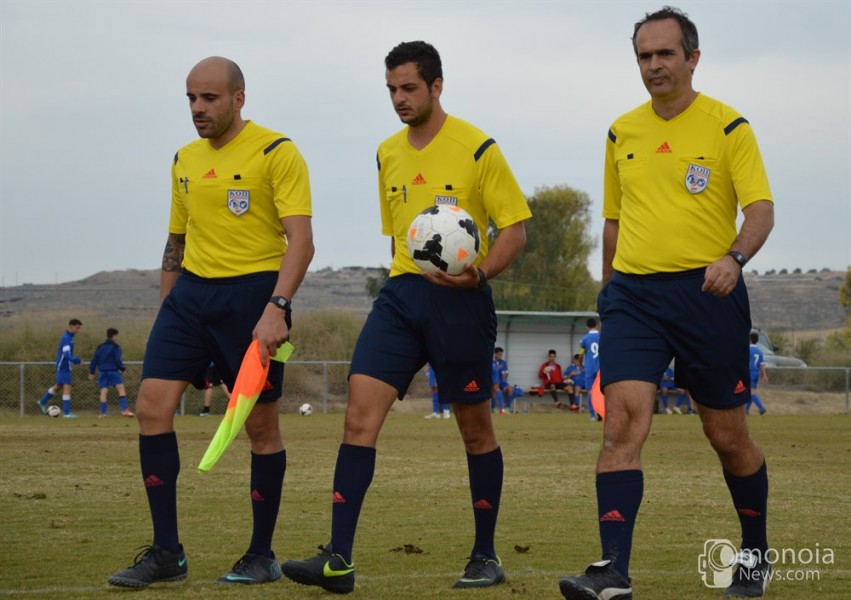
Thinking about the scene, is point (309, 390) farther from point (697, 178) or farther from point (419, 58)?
point (697, 178)

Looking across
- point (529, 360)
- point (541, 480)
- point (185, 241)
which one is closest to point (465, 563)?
point (185, 241)

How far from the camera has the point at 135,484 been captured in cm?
1323

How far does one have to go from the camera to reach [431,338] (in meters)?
7.02

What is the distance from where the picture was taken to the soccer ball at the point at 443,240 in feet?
21.9

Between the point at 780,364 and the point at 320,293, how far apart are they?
5684cm

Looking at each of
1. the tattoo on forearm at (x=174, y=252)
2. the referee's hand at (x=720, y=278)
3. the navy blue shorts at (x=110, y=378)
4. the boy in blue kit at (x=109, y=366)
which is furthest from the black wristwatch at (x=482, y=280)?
the navy blue shorts at (x=110, y=378)

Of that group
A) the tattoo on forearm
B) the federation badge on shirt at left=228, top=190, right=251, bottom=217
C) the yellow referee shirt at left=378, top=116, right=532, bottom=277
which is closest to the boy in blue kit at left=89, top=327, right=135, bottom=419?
the tattoo on forearm

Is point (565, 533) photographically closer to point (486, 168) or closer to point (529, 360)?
point (486, 168)

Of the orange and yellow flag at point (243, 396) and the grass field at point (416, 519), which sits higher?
the orange and yellow flag at point (243, 396)

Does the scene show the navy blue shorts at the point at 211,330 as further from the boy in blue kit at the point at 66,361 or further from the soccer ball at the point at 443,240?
the boy in blue kit at the point at 66,361

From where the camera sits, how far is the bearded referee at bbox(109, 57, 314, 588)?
23.3 feet

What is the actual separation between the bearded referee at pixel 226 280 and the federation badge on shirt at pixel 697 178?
6.54 ft

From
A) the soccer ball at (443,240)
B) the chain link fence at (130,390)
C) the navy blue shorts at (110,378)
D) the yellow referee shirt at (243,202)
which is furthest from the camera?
the chain link fence at (130,390)

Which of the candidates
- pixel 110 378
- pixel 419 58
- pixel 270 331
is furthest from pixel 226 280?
pixel 110 378
